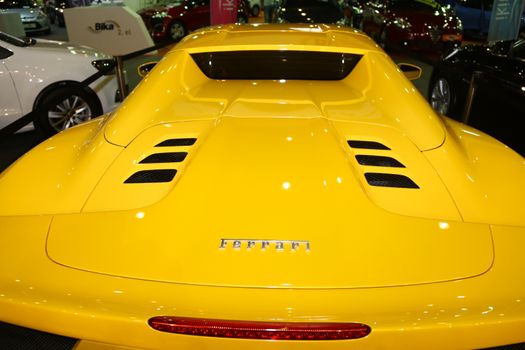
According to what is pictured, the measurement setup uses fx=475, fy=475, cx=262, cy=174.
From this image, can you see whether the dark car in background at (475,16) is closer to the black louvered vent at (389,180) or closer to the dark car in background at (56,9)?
the black louvered vent at (389,180)

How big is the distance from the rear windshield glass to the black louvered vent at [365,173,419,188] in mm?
1266

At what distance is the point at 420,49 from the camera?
29.4ft

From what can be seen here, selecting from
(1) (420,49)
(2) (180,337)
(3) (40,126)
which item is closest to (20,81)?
(3) (40,126)

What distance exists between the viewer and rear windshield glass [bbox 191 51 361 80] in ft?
8.96

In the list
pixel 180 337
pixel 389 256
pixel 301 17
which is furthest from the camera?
pixel 301 17

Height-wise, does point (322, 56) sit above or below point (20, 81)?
above

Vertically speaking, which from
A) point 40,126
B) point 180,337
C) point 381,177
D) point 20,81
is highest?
point 381,177

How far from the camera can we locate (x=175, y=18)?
11453 millimetres

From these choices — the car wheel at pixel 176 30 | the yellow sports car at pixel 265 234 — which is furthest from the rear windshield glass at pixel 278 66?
the car wheel at pixel 176 30

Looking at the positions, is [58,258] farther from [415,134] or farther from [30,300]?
[415,134]

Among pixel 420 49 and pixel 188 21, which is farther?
pixel 188 21

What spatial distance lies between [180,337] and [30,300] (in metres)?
0.39

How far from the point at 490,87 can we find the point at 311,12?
5219mm

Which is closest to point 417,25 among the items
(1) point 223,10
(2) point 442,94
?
(1) point 223,10
